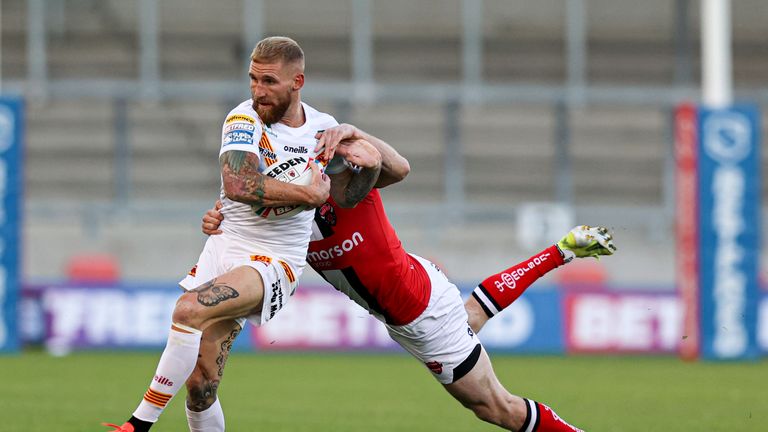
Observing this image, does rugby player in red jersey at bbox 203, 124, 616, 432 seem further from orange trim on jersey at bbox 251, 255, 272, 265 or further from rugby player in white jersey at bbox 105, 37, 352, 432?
orange trim on jersey at bbox 251, 255, 272, 265

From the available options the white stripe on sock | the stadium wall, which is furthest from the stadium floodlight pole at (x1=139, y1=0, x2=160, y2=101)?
the white stripe on sock

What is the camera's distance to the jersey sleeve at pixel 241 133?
21.2 feet

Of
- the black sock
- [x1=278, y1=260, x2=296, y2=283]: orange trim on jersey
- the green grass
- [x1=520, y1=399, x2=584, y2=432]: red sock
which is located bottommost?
the green grass

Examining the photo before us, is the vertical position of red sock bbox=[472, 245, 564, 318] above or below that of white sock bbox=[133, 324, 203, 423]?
above

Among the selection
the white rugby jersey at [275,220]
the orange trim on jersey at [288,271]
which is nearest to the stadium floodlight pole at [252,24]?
the white rugby jersey at [275,220]

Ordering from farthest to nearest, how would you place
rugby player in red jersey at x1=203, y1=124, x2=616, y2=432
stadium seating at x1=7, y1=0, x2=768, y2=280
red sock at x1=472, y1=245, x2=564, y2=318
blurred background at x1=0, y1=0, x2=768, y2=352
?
stadium seating at x1=7, y1=0, x2=768, y2=280 < blurred background at x1=0, y1=0, x2=768, y2=352 < red sock at x1=472, y1=245, x2=564, y2=318 < rugby player in red jersey at x1=203, y1=124, x2=616, y2=432

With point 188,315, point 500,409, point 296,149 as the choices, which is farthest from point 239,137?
point 500,409

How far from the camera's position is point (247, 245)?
678 centimetres

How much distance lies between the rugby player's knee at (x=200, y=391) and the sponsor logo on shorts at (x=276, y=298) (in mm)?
493

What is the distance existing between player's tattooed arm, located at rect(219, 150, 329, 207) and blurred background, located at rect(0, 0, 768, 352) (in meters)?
16.3

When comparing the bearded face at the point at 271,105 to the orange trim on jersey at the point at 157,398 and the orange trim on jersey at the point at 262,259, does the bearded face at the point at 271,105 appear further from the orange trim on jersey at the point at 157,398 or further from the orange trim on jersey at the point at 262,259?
the orange trim on jersey at the point at 157,398

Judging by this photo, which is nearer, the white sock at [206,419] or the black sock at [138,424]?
the black sock at [138,424]

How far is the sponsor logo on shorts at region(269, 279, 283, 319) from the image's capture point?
6617 millimetres

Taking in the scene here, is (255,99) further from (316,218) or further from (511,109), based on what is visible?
(511,109)
